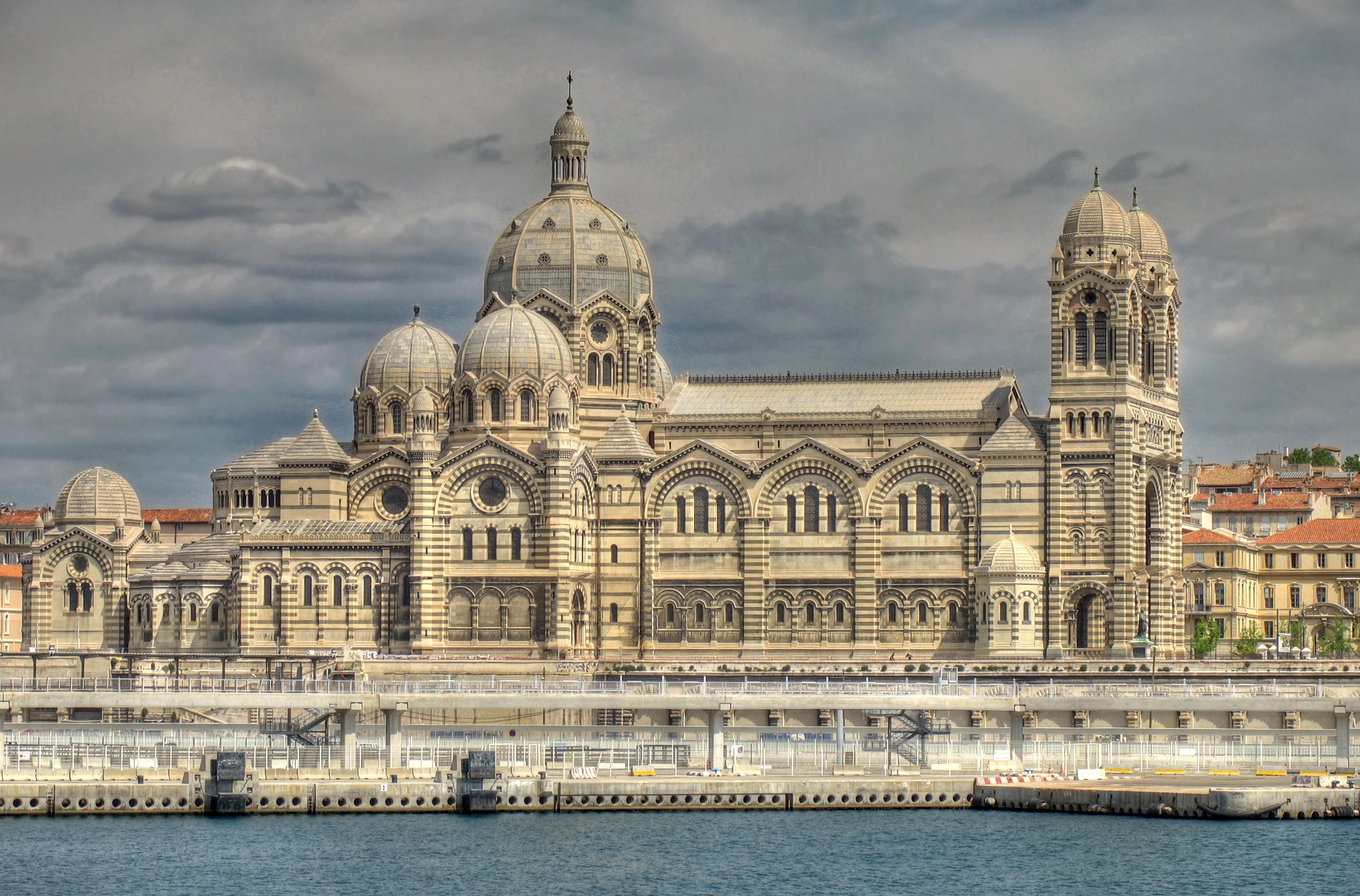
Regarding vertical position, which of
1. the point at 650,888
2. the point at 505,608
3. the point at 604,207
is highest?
the point at 604,207

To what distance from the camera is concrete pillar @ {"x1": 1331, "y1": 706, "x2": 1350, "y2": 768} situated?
10256 cm

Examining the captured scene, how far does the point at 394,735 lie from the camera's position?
332 ft

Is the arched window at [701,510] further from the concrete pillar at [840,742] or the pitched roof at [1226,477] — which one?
the pitched roof at [1226,477]

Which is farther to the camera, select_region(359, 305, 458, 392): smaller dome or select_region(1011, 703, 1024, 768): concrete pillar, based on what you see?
select_region(359, 305, 458, 392): smaller dome

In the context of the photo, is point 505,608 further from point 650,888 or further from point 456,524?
point 650,888

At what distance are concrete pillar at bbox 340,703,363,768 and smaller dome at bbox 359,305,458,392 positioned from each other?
132 feet

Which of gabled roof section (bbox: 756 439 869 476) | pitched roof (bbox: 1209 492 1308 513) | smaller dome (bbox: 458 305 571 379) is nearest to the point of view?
gabled roof section (bbox: 756 439 869 476)

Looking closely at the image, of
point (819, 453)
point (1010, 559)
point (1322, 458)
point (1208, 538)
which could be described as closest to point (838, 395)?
point (819, 453)

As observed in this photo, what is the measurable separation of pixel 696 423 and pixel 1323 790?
4797 centimetres

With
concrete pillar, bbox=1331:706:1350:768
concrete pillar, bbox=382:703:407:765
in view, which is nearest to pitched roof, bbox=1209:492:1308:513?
concrete pillar, bbox=1331:706:1350:768

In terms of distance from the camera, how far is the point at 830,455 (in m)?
133

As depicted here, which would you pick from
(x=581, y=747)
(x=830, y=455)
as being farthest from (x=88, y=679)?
(x=830, y=455)

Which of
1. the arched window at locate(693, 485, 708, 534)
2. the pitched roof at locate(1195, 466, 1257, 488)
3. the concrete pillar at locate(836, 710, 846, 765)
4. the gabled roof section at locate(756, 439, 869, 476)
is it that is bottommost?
the concrete pillar at locate(836, 710, 846, 765)

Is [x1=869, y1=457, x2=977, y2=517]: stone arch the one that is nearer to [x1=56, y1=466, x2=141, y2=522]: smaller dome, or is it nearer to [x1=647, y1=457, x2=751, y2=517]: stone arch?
[x1=647, y1=457, x2=751, y2=517]: stone arch
